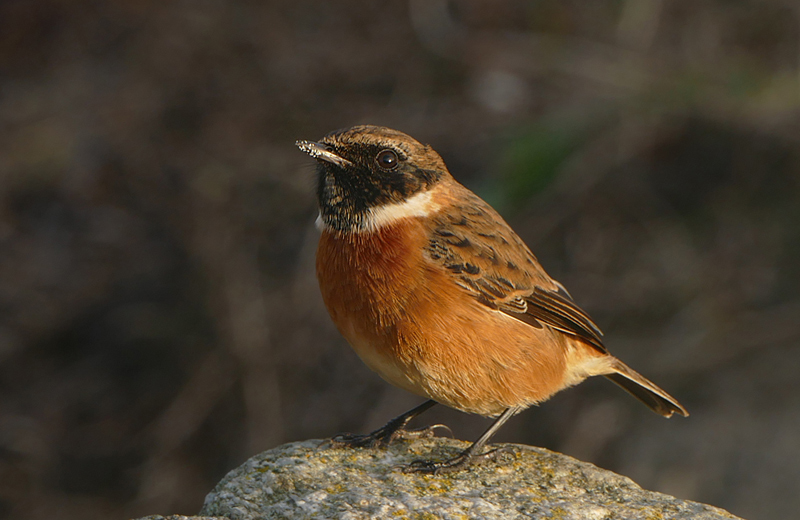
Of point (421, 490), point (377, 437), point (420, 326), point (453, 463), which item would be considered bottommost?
point (421, 490)

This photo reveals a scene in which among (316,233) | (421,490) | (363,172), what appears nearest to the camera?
(421,490)

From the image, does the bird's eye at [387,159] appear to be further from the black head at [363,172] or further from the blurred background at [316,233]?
the blurred background at [316,233]

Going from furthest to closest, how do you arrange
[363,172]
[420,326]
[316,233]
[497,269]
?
[316,233] → [497,269] → [363,172] → [420,326]

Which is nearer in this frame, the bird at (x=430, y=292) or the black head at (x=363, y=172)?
the bird at (x=430, y=292)

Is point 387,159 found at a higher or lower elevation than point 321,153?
higher

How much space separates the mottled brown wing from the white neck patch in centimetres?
9

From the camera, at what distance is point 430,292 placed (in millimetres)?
4277

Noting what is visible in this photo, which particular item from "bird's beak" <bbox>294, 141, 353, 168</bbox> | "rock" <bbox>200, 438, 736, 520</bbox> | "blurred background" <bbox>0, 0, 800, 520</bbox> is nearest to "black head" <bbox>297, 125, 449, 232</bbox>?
"bird's beak" <bbox>294, 141, 353, 168</bbox>

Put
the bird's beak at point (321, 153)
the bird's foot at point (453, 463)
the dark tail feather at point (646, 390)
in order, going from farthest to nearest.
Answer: the dark tail feather at point (646, 390), the bird's beak at point (321, 153), the bird's foot at point (453, 463)

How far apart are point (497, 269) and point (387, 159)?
0.88m

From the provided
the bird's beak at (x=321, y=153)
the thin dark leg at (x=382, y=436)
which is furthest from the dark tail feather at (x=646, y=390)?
the bird's beak at (x=321, y=153)

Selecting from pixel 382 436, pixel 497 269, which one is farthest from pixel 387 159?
pixel 382 436

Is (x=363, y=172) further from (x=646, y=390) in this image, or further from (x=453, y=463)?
(x=646, y=390)

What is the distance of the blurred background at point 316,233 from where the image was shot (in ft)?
25.2
